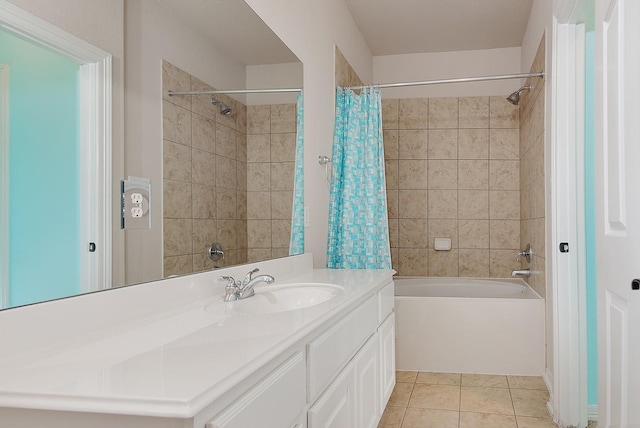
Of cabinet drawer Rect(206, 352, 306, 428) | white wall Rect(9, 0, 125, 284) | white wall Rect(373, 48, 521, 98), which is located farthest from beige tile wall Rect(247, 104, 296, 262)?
white wall Rect(373, 48, 521, 98)

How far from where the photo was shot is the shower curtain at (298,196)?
8.98 feet

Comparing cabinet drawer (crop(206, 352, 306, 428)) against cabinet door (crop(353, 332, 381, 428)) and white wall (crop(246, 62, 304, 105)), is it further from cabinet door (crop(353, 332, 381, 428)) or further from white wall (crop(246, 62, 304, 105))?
white wall (crop(246, 62, 304, 105))

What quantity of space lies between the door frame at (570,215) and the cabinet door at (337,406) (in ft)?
4.59

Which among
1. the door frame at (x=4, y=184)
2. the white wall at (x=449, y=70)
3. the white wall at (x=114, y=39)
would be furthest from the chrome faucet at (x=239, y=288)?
the white wall at (x=449, y=70)

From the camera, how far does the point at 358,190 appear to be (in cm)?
346

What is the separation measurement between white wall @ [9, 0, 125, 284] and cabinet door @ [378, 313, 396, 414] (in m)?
1.47

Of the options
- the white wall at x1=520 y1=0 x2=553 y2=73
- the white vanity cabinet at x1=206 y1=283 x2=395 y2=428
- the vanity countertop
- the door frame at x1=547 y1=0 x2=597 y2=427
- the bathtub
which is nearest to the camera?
the vanity countertop

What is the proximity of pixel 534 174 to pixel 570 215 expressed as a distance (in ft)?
3.75

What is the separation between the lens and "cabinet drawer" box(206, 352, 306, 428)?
943mm

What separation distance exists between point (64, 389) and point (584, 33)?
2.77 m

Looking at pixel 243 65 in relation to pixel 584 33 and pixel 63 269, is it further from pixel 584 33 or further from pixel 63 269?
pixel 584 33

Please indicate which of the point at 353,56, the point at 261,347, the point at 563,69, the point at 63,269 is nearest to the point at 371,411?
the point at 261,347

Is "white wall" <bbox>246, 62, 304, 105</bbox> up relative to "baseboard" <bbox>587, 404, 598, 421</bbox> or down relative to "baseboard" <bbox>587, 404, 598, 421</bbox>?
up

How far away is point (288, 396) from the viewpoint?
122 cm
